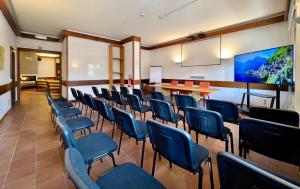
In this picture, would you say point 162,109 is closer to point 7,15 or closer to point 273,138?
point 273,138

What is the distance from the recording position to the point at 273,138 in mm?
1437

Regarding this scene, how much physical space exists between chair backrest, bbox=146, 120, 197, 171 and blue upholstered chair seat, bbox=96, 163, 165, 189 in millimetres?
292

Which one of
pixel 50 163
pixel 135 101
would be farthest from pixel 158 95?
pixel 50 163

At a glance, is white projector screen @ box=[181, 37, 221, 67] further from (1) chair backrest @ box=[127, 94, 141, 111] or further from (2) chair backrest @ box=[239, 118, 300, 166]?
(2) chair backrest @ box=[239, 118, 300, 166]

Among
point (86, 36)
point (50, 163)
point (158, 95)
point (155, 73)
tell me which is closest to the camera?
point (50, 163)

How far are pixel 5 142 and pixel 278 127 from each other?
397cm

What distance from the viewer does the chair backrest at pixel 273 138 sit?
1.32 m

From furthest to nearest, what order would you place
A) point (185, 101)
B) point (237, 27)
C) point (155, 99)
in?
point (237, 27) < point (185, 101) < point (155, 99)

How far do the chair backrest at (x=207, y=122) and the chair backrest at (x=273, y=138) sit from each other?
0.24m

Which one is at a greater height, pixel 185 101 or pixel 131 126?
pixel 185 101

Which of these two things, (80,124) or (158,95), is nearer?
(80,124)

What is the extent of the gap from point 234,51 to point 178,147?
6.14 metres

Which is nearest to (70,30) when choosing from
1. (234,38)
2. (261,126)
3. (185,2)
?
(185,2)

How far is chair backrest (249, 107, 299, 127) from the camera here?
1808 mm
